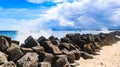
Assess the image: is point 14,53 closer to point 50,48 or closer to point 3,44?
point 3,44

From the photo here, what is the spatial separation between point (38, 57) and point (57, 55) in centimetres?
74

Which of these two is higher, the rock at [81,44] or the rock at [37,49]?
the rock at [37,49]

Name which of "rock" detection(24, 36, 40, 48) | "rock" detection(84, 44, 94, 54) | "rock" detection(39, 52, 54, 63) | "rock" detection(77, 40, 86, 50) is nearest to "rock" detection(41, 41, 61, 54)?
"rock" detection(24, 36, 40, 48)

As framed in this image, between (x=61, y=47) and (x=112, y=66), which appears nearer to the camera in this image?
(x=112, y=66)

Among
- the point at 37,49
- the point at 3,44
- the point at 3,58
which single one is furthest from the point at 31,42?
the point at 3,58

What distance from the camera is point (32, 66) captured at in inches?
328

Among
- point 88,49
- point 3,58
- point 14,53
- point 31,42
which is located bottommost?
point 88,49

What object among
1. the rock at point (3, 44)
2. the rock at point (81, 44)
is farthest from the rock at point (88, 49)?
the rock at point (3, 44)

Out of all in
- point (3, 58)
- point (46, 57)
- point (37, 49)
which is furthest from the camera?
point (37, 49)

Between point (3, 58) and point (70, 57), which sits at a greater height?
point (3, 58)

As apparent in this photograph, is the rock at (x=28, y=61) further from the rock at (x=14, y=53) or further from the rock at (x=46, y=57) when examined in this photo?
the rock at (x=46, y=57)

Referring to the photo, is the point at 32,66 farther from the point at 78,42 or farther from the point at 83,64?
the point at 78,42

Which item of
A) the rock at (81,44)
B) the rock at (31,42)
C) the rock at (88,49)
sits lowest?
the rock at (88,49)

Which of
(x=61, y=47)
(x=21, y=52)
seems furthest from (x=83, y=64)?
(x=21, y=52)
